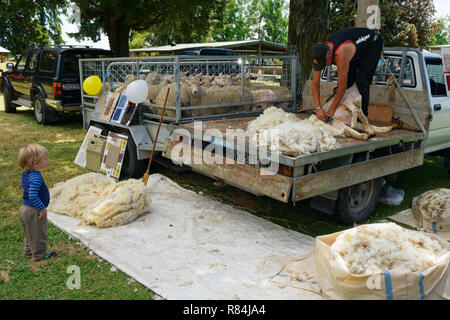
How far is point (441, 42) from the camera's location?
6456 centimetres

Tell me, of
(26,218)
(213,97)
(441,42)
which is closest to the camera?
(26,218)

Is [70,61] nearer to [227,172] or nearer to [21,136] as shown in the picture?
[21,136]

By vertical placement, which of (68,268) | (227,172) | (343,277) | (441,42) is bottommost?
(68,268)

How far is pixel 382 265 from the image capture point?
122 inches

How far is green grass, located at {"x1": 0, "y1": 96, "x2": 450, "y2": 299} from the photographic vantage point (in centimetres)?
334

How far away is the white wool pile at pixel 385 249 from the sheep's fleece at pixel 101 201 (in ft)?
8.39

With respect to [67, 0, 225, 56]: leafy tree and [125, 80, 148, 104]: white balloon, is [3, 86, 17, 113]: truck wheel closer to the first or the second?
[67, 0, 225, 56]: leafy tree

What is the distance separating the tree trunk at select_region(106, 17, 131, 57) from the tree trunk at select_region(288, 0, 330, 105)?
30.1ft

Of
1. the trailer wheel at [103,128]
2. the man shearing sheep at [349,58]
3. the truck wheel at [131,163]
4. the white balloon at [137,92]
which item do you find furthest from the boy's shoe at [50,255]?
the man shearing sheep at [349,58]

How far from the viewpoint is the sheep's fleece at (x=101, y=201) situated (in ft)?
15.1

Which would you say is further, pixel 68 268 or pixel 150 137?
pixel 150 137

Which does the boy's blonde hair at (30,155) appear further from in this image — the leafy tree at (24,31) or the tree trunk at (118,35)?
the leafy tree at (24,31)

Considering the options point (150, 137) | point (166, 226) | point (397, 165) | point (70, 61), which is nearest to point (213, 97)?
point (150, 137)

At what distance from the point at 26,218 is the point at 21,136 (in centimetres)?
699
